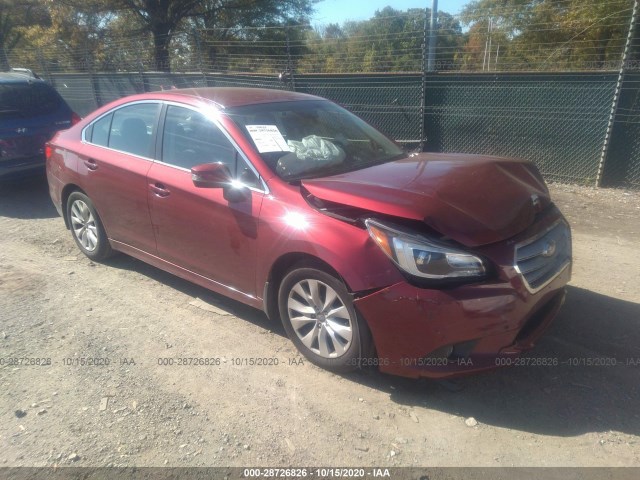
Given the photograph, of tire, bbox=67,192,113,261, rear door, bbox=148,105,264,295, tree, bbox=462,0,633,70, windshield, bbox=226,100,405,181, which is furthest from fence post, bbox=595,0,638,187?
tire, bbox=67,192,113,261

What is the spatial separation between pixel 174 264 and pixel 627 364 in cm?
332

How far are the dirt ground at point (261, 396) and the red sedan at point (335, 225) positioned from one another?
12.2 inches

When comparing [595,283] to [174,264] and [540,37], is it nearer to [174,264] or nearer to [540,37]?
[174,264]

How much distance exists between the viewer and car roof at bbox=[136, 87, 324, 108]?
4.11 m

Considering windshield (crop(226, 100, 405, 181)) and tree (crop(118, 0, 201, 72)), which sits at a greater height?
tree (crop(118, 0, 201, 72))

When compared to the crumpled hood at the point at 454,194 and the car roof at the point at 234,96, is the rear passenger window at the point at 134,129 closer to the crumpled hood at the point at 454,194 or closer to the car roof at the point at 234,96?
the car roof at the point at 234,96

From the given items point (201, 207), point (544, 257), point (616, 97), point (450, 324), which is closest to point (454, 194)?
point (544, 257)

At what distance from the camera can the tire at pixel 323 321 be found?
3086 millimetres

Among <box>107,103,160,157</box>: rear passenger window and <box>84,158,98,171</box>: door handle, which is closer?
<box>107,103,160,157</box>: rear passenger window

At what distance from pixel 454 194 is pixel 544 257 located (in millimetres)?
653

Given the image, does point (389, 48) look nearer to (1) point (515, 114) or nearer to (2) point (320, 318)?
(1) point (515, 114)

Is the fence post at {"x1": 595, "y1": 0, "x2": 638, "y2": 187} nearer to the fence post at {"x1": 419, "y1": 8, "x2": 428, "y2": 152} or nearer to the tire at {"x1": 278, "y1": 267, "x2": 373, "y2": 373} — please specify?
the fence post at {"x1": 419, "y1": 8, "x2": 428, "y2": 152}

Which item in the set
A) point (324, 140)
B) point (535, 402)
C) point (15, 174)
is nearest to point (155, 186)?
point (324, 140)

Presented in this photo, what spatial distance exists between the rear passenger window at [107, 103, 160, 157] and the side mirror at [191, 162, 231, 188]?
3.17 ft
